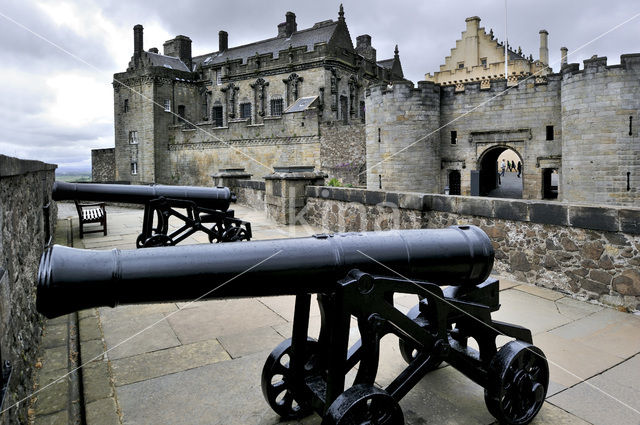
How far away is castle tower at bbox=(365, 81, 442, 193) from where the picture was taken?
17.4 meters

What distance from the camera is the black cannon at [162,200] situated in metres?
6.21

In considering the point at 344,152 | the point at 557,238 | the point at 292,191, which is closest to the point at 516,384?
the point at 557,238

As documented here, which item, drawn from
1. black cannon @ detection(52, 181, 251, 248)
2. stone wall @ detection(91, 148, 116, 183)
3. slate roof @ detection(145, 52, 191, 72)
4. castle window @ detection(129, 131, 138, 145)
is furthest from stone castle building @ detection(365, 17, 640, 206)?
stone wall @ detection(91, 148, 116, 183)

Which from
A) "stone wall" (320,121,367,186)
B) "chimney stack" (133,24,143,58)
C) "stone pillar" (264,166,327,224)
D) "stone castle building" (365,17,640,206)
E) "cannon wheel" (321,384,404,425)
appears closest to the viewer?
"cannon wheel" (321,384,404,425)

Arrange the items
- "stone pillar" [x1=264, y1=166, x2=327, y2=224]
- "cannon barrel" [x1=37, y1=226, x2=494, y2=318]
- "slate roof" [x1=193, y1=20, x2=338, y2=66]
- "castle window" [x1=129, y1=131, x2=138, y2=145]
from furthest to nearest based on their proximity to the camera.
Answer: "castle window" [x1=129, y1=131, x2=138, y2=145]
"slate roof" [x1=193, y1=20, x2=338, y2=66]
"stone pillar" [x1=264, y1=166, x2=327, y2=224]
"cannon barrel" [x1=37, y1=226, x2=494, y2=318]

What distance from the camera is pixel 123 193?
6254 millimetres

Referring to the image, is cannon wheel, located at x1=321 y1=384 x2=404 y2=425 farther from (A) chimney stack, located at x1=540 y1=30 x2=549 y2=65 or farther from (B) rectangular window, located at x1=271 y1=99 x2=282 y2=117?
(A) chimney stack, located at x1=540 y1=30 x2=549 y2=65

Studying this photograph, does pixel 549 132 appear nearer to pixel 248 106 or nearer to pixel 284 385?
pixel 284 385

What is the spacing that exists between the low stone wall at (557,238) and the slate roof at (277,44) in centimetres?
2446

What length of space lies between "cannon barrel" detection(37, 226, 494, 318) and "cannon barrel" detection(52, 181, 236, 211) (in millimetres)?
4670

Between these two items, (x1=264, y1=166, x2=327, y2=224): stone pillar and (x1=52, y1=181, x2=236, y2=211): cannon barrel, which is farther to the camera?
(x1=264, y1=166, x2=327, y2=224): stone pillar

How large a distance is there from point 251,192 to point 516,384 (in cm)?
1205

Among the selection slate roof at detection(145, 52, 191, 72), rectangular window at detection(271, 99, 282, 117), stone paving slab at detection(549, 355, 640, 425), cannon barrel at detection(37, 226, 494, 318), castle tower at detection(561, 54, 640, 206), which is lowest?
stone paving slab at detection(549, 355, 640, 425)

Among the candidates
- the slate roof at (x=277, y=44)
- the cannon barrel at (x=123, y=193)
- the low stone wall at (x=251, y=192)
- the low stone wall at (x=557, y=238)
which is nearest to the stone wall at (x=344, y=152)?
the low stone wall at (x=251, y=192)
